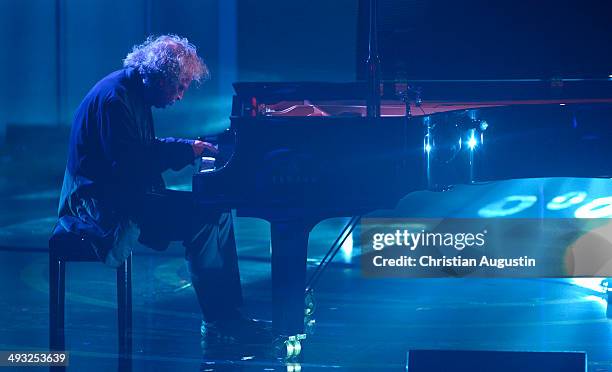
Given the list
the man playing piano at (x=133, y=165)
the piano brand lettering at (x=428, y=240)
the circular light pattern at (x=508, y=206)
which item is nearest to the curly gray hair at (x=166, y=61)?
the man playing piano at (x=133, y=165)

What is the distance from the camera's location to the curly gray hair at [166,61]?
3.28 m

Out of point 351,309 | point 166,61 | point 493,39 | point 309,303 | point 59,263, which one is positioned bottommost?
point 351,309

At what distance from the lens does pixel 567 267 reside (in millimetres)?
5289

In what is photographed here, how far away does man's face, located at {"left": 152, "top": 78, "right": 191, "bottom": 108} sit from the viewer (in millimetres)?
Answer: 3316

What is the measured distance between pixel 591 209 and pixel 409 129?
242 centimetres

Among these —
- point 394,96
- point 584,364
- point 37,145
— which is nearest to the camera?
point 584,364

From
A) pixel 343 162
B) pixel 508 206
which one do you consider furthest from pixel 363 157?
pixel 508 206

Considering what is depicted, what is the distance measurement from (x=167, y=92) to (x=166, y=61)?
0.11m

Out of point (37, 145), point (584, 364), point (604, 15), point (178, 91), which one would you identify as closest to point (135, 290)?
point (178, 91)

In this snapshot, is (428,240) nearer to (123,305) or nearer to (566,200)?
(566,200)

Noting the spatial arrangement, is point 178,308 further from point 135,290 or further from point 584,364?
point 584,364

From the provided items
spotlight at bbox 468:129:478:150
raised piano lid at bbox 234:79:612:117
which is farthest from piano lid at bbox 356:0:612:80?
spotlight at bbox 468:129:478:150

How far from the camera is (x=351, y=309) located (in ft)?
14.2

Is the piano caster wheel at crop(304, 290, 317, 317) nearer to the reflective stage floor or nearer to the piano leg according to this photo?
the reflective stage floor
